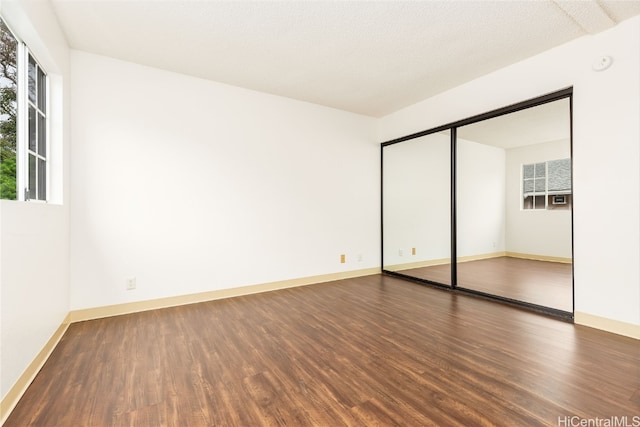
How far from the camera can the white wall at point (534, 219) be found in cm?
358

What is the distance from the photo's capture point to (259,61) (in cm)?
312

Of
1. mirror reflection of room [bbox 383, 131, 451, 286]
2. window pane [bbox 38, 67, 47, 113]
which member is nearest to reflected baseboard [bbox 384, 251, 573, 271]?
mirror reflection of room [bbox 383, 131, 451, 286]

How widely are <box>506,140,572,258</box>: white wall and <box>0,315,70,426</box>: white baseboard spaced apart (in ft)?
15.9

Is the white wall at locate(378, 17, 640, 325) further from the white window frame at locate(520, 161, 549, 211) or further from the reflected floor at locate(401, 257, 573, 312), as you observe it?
the white window frame at locate(520, 161, 549, 211)

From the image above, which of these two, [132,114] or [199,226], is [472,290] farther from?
[132,114]

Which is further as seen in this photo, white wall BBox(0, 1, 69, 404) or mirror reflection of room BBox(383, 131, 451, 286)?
mirror reflection of room BBox(383, 131, 451, 286)

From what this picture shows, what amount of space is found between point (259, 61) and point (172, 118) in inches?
46.6

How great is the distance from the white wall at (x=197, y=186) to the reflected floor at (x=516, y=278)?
159 cm

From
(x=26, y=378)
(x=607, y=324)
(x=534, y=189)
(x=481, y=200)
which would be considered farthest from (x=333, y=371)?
(x=481, y=200)

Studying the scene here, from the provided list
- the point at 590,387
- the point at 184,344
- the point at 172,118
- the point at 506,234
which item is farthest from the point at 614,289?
the point at 172,118

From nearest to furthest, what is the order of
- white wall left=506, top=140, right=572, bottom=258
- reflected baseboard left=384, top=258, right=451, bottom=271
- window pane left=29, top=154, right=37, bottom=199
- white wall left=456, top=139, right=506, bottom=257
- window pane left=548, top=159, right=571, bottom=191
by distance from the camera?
1. window pane left=29, top=154, right=37, bottom=199
2. window pane left=548, top=159, right=571, bottom=191
3. white wall left=506, top=140, right=572, bottom=258
4. white wall left=456, top=139, right=506, bottom=257
5. reflected baseboard left=384, top=258, right=451, bottom=271

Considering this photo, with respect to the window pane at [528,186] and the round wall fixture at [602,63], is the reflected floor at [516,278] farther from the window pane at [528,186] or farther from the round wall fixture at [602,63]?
the round wall fixture at [602,63]

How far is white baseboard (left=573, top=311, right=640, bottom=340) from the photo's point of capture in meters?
2.40

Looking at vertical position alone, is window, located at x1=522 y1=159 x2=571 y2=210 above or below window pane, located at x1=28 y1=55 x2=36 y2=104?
below
